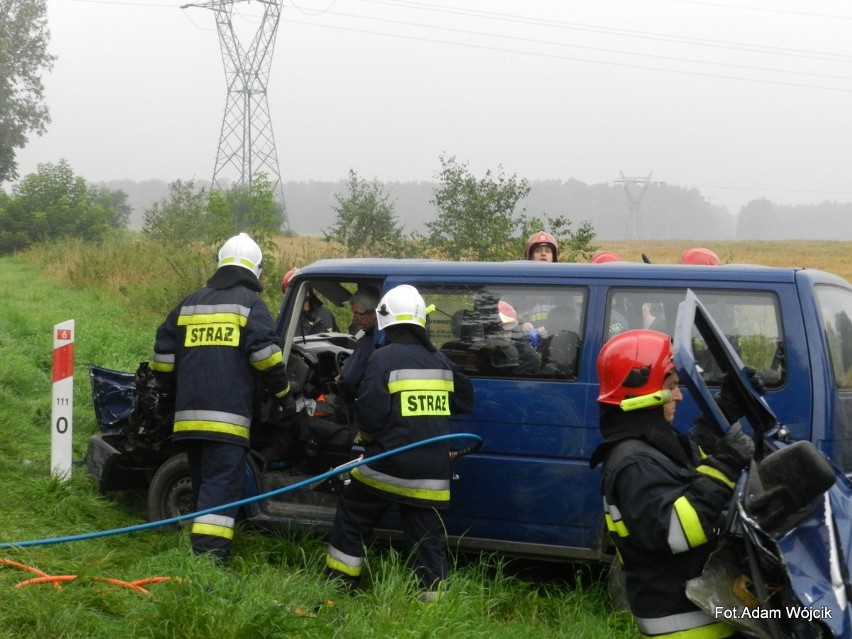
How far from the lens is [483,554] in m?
5.63

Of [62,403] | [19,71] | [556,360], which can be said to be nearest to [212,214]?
[62,403]

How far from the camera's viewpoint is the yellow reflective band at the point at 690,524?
267cm

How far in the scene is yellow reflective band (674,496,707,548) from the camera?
8.76 feet

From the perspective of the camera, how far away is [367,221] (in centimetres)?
1842

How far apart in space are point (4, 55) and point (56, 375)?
162 feet

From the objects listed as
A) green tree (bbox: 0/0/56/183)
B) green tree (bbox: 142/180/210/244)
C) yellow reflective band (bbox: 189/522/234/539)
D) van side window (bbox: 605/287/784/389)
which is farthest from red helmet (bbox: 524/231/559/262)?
green tree (bbox: 0/0/56/183)

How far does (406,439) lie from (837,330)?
219 cm

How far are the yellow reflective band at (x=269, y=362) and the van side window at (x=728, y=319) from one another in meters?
1.77

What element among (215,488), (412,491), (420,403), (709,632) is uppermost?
(420,403)

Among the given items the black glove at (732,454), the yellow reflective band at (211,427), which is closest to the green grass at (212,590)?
the yellow reflective band at (211,427)

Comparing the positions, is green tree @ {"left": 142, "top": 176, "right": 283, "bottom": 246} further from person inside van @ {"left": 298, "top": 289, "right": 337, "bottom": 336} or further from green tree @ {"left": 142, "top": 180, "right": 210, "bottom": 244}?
person inside van @ {"left": 298, "top": 289, "right": 337, "bottom": 336}

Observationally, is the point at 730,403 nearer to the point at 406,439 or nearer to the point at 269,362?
the point at 406,439

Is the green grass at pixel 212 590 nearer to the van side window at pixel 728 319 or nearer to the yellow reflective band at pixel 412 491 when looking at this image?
the yellow reflective band at pixel 412 491

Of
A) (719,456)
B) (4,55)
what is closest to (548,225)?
(719,456)
